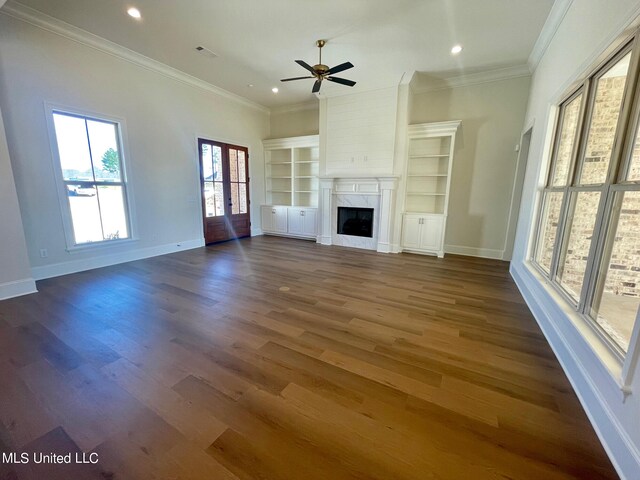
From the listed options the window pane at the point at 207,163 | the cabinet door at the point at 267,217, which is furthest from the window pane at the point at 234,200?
the cabinet door at the point at 267,217

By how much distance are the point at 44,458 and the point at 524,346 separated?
332 cm

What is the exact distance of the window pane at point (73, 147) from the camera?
370 centimetres

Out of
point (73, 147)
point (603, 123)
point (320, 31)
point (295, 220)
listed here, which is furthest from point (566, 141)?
point (73, 147)

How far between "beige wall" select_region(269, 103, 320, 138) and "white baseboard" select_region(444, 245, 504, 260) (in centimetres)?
423

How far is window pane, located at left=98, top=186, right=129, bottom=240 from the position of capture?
13.9ft

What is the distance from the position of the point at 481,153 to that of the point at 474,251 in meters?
1.91

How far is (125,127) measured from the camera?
170 inches

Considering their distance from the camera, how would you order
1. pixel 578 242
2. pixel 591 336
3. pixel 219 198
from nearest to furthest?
pixel 591 336, pixel 578 242, pixel 219 198

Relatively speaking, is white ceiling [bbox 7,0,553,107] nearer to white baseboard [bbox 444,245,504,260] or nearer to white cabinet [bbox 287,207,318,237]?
white cabinet [bbox 287,207,318,237]

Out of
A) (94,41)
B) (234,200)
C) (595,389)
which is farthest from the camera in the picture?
(234,200)

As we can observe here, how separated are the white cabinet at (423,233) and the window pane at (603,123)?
2796 millimetres

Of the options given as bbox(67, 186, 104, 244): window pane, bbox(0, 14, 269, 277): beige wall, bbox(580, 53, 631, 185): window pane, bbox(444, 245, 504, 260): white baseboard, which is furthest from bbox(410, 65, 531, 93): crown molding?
bbox(67, 186, 104, 244): window pane

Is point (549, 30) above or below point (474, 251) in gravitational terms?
above

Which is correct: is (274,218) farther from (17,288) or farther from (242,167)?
(17,288)
